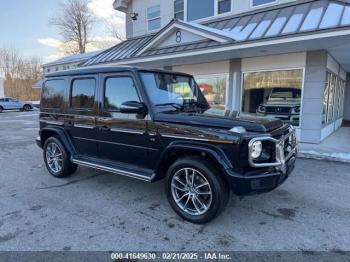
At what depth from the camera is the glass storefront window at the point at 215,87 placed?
1043 cm

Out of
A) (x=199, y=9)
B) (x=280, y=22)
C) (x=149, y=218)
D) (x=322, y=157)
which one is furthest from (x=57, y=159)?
(x=199, y=9)

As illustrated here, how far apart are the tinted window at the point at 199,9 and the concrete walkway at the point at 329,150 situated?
660cm

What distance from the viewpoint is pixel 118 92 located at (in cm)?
421

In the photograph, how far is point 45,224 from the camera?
11.3 feet

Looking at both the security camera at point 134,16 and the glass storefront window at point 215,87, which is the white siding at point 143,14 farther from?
the glass storefront window at point 215,87

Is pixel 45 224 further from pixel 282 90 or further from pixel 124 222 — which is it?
pixel 282 90

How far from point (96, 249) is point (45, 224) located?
99 centimetres

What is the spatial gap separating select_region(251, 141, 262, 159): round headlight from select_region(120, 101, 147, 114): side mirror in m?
1.58

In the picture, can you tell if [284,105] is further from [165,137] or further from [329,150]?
[165,137]

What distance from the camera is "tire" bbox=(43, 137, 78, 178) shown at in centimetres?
514

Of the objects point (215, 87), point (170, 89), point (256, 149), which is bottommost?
point (256, 149)

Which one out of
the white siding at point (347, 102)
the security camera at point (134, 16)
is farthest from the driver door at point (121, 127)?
the white siding at point (347, 102)

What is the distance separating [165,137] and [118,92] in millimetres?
1169

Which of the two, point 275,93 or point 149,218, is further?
point 275,93
